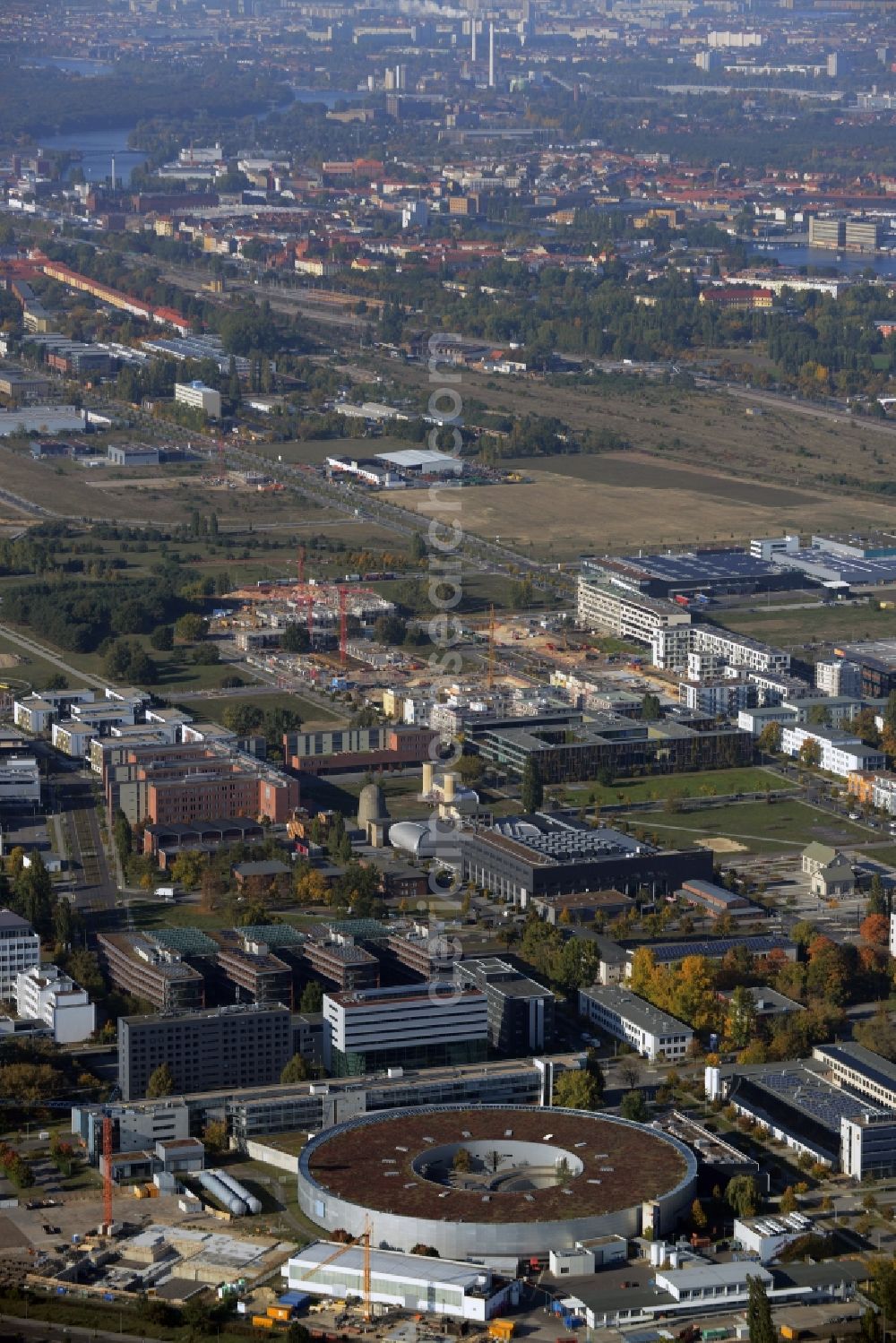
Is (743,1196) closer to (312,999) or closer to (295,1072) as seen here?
(295,1072)

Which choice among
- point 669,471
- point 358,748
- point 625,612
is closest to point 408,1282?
point 358,748

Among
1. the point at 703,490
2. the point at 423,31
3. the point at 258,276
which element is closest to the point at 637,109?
the point at 423,31

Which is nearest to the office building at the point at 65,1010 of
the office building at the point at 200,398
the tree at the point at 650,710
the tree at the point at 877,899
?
the tree at the point at 877,899

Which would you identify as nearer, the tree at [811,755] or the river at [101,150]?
the tree at [811,755]

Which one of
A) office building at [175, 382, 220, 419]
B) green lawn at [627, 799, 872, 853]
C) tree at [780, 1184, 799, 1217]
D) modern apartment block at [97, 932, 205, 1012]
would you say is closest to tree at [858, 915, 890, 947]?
green lawn at [627, 799, 872, 853]

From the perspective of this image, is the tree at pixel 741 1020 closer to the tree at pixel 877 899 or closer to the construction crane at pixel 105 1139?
the tree at pixel 877 899
